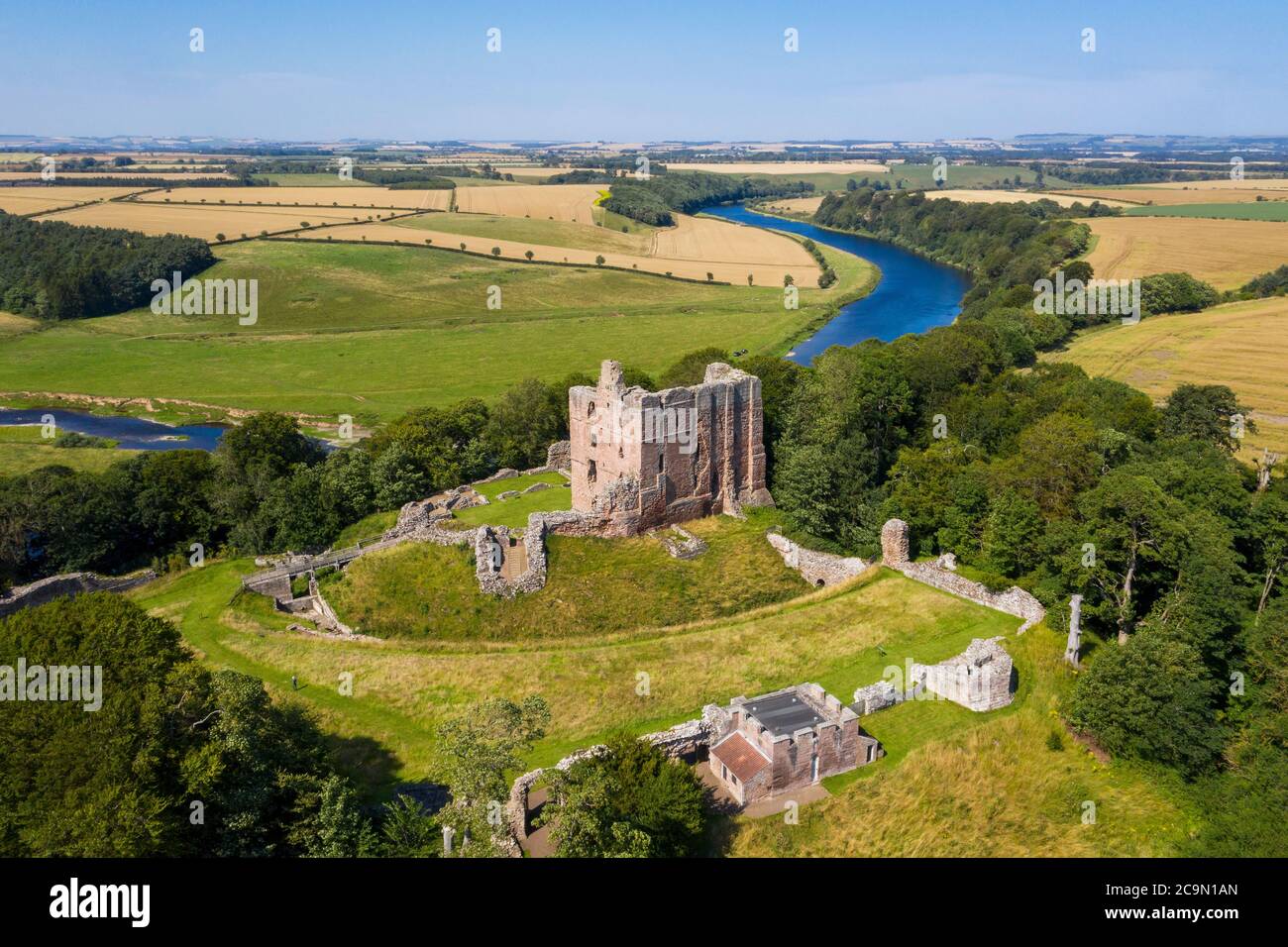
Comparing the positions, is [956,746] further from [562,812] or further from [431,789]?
[431,789]

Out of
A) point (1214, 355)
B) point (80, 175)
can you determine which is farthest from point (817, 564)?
point (80, 175)

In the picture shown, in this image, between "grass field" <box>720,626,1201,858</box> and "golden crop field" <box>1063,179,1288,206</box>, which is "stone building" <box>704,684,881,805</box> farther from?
"golden crop field" <box>1063,179,1288,206</box>

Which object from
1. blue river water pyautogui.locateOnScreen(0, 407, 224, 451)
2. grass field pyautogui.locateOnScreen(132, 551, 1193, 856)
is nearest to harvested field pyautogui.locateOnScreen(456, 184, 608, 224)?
blue river water pyautogui.locateOnScreen(0, 407, 224, 451)

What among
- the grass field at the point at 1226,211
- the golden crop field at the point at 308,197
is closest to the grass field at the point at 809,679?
the grass field at the point at 1226,211

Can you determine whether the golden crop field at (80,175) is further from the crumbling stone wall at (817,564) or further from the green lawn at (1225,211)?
the green lawn at (1225,211)

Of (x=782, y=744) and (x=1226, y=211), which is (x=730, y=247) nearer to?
(x=1226, y=211)
